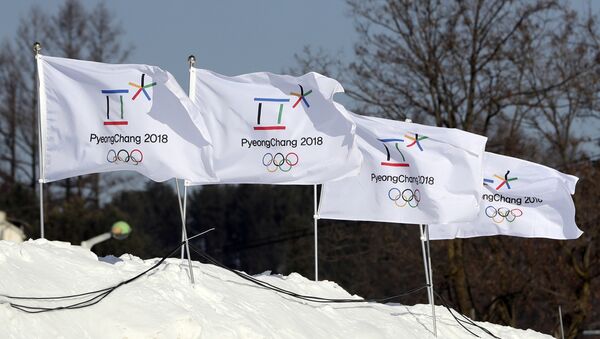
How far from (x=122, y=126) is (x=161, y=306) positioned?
2.20 metres

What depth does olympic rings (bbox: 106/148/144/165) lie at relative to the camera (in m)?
15.0

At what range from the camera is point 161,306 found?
13898 mm

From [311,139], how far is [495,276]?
24.1 metres

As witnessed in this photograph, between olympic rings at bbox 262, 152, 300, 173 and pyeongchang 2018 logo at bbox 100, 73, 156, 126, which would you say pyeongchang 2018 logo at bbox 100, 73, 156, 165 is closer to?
pyeongchang 2018 logo at bbox 100, 73, 156, 126

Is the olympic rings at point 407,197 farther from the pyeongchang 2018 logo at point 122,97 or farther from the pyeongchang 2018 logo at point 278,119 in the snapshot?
the pyeongchang 2018 logo at point 122,97

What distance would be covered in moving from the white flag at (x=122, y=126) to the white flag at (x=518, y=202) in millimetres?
5775

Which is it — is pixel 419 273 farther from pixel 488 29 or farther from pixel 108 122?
pixel 108 122

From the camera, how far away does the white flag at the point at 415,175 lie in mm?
17438

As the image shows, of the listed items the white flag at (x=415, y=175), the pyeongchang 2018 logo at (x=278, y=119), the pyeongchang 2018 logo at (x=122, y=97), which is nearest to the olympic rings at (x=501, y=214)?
the white flag at (x=415, y=175)

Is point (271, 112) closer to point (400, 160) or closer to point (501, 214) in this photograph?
point (400, 160)

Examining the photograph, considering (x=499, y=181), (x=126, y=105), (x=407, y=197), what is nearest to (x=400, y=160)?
(x=407, y=197)

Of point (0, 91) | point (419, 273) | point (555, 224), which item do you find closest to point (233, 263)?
point (0, 91)

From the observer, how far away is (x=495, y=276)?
3962 cm

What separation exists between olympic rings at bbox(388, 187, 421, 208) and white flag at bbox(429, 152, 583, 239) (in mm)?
2314
